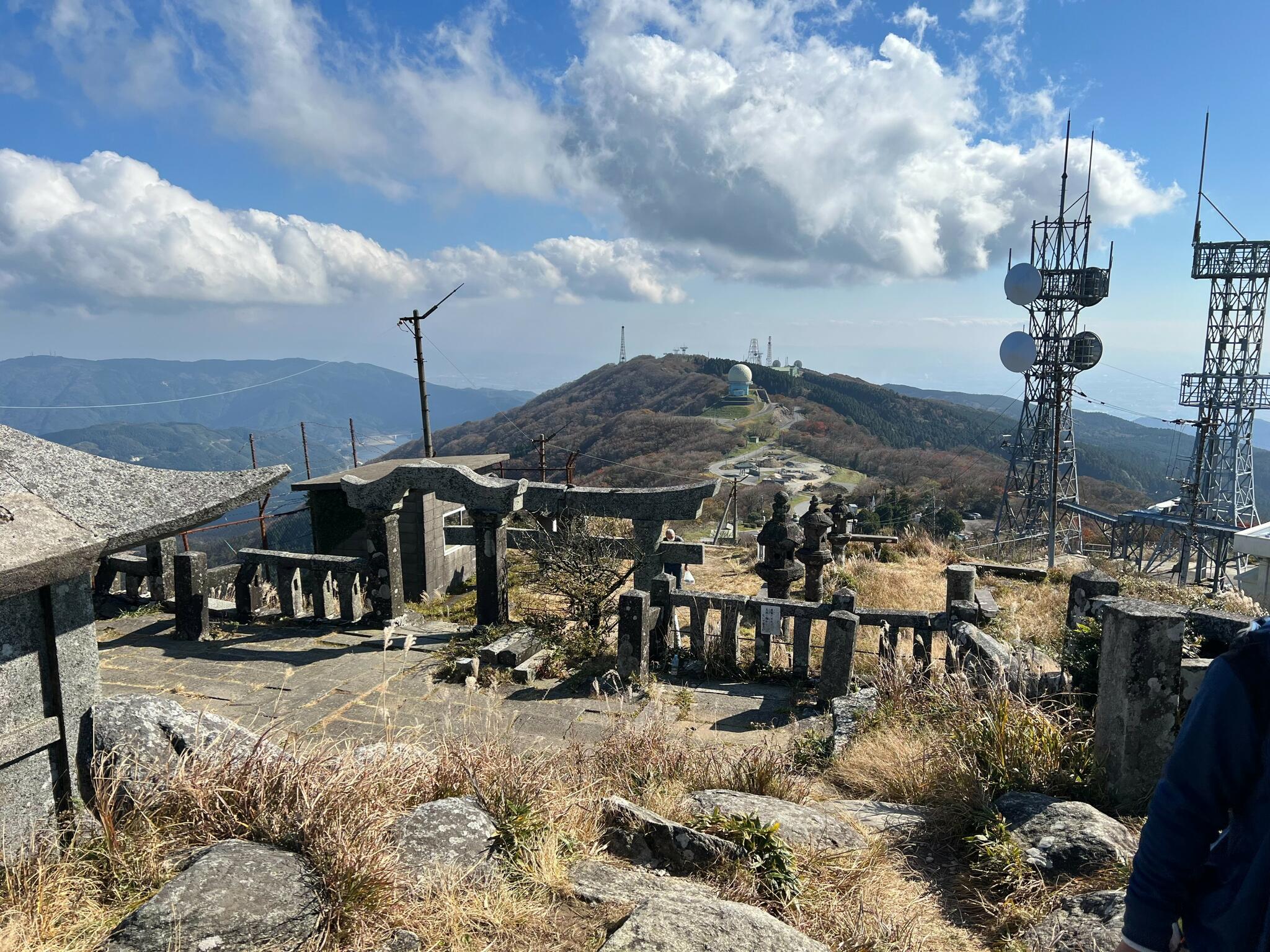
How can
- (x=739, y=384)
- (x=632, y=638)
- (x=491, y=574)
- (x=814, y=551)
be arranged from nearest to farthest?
(x=632, y=638)
(x=491, y=574)
(x=814, y=551)
(x=739, y=384)

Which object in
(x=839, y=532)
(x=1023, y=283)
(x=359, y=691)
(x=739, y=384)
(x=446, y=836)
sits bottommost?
(x=359, y=691)

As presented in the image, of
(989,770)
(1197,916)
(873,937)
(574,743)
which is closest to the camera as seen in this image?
(1197,916)

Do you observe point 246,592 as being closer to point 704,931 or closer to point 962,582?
point 704,931

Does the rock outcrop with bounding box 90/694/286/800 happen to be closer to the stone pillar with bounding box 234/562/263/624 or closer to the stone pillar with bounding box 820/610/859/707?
the stone pillar with bounding box 820/610/859/707

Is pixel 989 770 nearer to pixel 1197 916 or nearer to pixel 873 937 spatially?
pixel 873 937

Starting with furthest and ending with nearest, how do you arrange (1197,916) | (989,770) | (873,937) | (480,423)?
1. (480,423)
2. (989,770)
3. (873,937)
4. (1197,916)

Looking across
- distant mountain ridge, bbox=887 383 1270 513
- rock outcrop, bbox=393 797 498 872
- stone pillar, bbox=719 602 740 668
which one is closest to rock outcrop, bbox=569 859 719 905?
rock outcrop, bbox=393 797 498 872

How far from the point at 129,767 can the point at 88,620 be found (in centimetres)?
81

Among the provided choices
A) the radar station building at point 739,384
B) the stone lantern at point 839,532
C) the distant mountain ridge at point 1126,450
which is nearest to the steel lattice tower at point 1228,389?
the distant mountain ridge at point 1126,450

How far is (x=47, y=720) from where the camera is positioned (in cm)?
355

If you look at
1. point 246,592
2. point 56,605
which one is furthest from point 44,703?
point 246,592

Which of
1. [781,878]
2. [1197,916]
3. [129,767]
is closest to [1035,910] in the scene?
[781,878]

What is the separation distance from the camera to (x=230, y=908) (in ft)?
9.60

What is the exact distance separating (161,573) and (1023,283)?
117 ft
